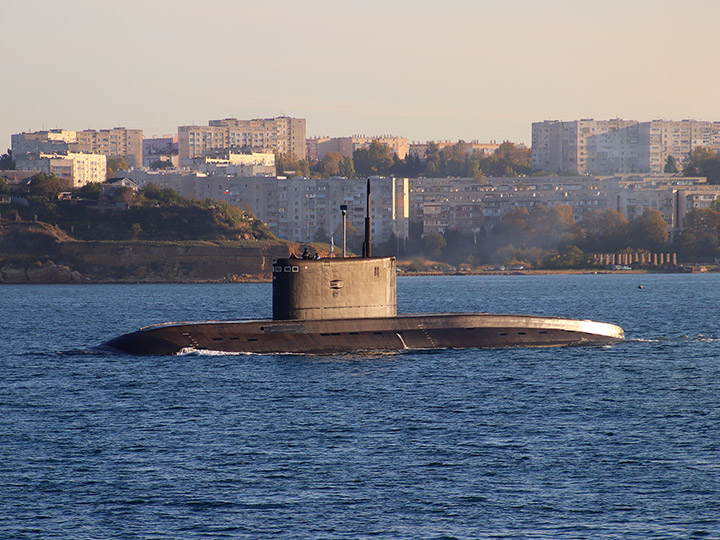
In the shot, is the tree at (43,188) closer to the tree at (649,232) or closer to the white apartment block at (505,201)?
the white apartment block at (505,201)

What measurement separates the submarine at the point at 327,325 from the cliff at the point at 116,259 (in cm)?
9817

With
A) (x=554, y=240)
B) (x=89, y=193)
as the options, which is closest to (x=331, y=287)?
(x=89, y=193)

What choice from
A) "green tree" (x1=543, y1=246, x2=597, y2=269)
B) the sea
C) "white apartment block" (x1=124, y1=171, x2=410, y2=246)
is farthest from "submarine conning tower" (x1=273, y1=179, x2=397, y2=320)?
"white apartment block" (x1=124, y1=171, x2=410, y2=246)

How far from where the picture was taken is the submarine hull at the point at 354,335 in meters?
38.6

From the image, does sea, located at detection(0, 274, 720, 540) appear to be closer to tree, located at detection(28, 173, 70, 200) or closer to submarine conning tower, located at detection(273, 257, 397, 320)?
submarine conning tower, located at detection(273, 257, 397, 320)

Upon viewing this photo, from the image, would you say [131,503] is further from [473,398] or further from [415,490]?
[473,398]

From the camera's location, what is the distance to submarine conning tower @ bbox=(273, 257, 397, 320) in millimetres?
38375

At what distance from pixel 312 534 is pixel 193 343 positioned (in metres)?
22.4

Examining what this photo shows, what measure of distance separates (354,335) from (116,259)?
106 meters

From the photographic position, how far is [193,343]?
133ft

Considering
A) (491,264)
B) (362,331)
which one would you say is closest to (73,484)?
(362,331)

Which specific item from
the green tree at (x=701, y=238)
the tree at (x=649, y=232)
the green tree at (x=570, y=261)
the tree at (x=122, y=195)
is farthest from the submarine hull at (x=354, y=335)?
the green tree at (x=701, y=238)

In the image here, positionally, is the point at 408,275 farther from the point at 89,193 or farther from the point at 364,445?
the point at 364,445

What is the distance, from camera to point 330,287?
38.9 meters
